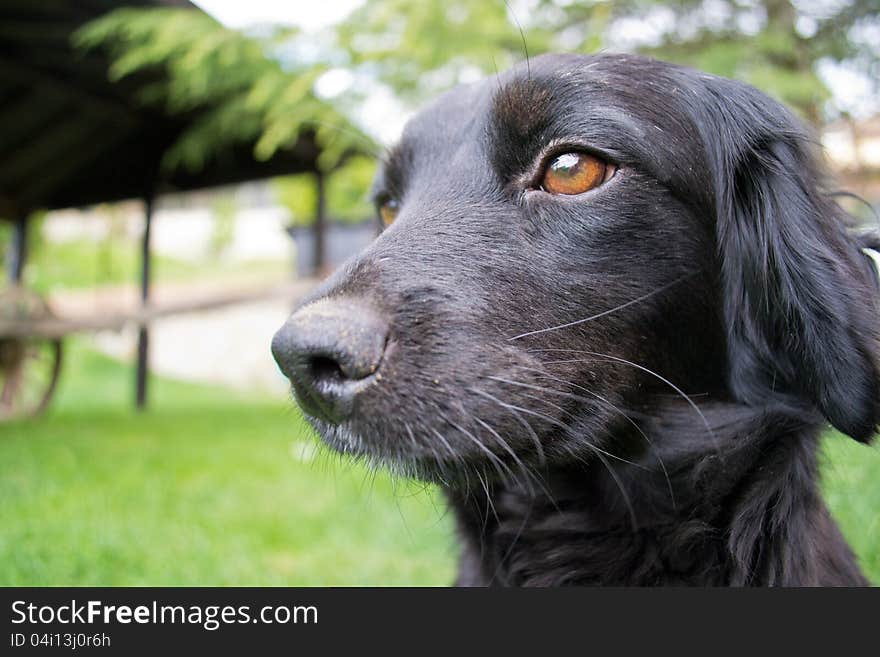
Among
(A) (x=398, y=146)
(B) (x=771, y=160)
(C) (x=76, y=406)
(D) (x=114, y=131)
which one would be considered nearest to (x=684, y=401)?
(B) (x=771, y=160)

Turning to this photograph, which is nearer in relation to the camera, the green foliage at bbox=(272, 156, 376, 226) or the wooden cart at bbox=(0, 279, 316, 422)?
the wooden cart at bbox=(0, 279, 316, 422)

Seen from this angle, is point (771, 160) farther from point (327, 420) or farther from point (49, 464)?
point (49, 464)

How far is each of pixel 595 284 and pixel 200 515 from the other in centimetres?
301

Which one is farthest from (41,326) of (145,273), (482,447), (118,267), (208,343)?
(118,267)

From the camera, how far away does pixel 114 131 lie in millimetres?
7824

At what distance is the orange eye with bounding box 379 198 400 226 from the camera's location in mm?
2244

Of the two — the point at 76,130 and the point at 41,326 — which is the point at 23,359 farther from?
the point at 76,130

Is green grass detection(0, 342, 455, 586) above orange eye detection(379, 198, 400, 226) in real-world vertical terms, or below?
below

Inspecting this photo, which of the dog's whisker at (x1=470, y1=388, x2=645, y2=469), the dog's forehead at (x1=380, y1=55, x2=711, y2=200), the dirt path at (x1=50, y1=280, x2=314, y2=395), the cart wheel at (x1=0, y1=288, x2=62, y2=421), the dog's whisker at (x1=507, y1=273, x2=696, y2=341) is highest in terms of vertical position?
the dog's forehead at (x1=380, y1=55, x2=711, y2=200)

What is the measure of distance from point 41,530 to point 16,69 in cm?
481

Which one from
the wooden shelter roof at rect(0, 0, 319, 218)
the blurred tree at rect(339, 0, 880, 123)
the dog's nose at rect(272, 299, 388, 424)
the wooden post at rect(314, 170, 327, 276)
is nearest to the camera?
the dog's nose at rect(272, 299, 388, 424)

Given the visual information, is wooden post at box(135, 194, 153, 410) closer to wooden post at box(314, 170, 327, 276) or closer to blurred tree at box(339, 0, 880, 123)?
wooden post at box(314, 170, 327, 276)

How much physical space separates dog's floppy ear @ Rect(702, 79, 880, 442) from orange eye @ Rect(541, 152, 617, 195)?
12.8 inches

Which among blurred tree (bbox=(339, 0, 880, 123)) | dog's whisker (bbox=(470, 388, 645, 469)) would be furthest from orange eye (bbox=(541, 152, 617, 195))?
blurred tree (bbox=(339, 0, 880, 123))
